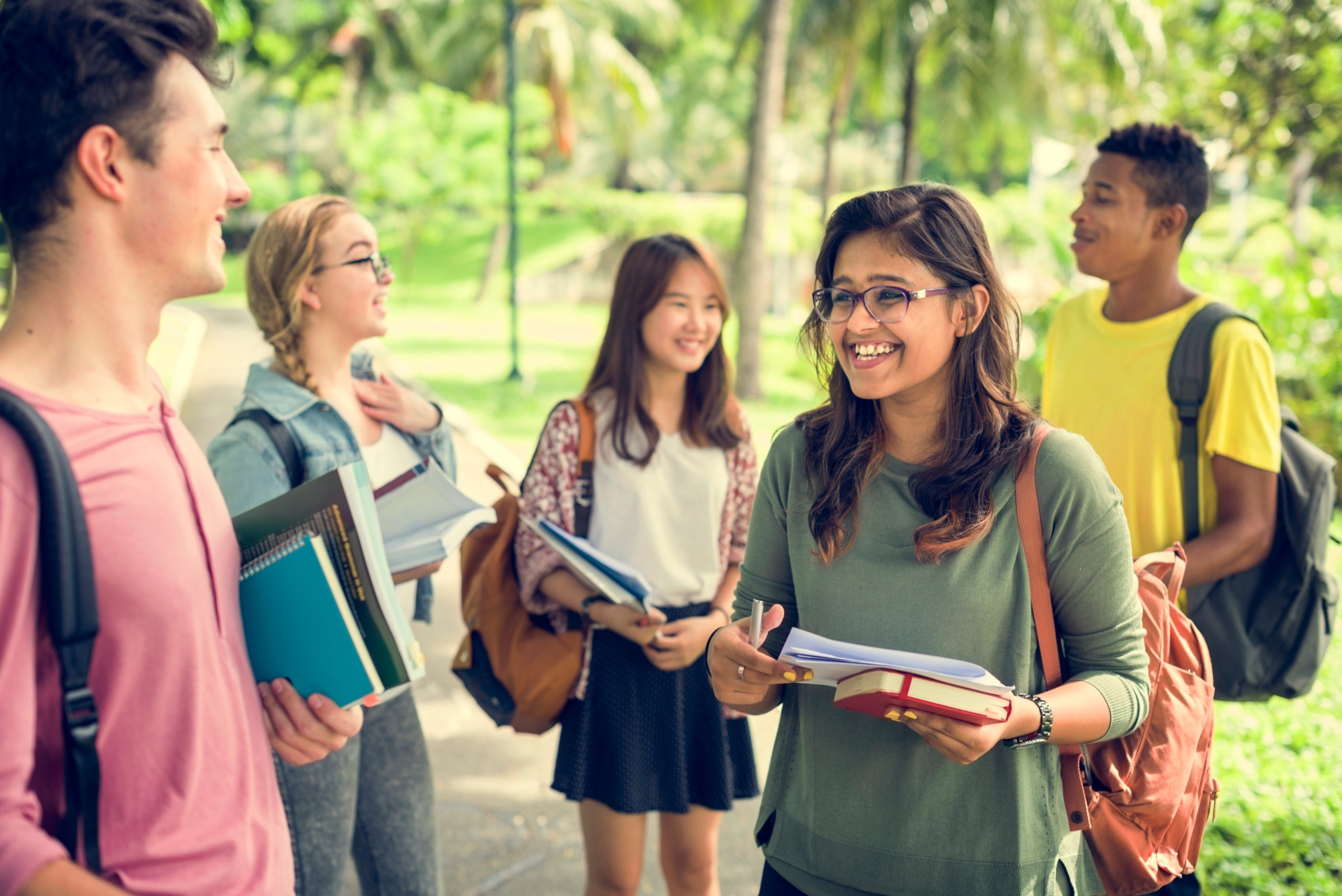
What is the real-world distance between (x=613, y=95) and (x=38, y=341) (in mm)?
31324

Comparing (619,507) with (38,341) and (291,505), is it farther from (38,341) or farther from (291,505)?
(38,341)

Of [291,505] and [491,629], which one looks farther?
[491,629]

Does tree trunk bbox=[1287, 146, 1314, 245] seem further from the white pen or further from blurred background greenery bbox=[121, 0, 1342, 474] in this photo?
the white pen

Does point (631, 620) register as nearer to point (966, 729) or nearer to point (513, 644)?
point (513, 644)

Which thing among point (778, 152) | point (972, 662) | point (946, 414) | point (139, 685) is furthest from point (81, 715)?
point (778, 152)

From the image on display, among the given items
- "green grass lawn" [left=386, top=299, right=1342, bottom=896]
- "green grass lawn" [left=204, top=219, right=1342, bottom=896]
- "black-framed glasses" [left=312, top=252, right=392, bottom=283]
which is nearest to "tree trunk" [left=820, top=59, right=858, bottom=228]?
"green grass lawn" [left=204, top=219, right=1342, bottom=896]

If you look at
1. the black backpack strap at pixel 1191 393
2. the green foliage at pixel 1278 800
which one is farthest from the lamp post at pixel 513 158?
the black backpack strap at pixel 1191 393

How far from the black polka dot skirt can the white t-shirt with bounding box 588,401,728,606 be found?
10cm

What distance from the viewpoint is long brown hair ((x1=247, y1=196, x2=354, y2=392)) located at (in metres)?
2.71

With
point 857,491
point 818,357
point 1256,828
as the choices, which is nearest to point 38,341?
point 857,491

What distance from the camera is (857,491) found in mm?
1968

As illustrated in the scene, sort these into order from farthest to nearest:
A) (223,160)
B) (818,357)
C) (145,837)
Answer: (818,357) < (223,160) < (145,837)

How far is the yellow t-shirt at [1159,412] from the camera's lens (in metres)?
2.70

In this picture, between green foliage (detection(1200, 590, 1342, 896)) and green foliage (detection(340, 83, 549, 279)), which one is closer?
green foliage (detection(1200, 590, 1342, 896))
